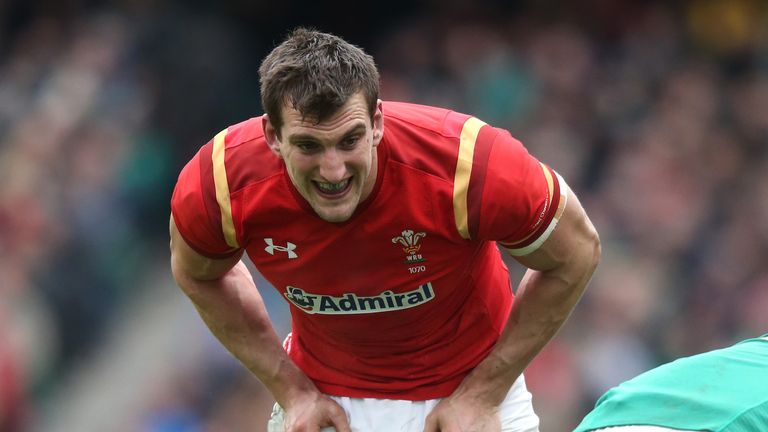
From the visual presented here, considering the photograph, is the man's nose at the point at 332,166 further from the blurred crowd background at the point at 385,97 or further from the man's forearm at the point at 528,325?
the blurred crowd background at the point at 385,97

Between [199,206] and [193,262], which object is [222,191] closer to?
[199,206]

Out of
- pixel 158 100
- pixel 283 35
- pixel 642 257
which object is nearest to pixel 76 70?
pixel 158 100

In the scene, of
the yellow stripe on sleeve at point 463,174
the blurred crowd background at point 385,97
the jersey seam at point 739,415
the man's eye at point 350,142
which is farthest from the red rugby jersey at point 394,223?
the blurred crowd background at point 385,97

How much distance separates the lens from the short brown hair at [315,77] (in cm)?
362

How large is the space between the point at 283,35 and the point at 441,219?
6.80 m

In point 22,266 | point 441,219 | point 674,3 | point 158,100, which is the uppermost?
point 441,219

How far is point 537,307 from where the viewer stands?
4141 mm

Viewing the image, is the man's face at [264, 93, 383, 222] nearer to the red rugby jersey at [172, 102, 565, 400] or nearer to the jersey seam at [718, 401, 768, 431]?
the red rugby jersey at [172, 102, 565, 400]

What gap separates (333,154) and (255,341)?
974 mm

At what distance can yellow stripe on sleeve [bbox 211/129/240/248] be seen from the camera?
3907 millimetres

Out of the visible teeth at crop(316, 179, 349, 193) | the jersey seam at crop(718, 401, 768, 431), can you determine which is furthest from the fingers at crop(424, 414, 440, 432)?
the jersey seam at crop(718, 401, 768, 431)

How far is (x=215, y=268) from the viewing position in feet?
13.7

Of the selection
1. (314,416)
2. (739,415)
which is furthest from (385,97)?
(739,415)

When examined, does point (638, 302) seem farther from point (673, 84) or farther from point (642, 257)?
point (673, 84)
